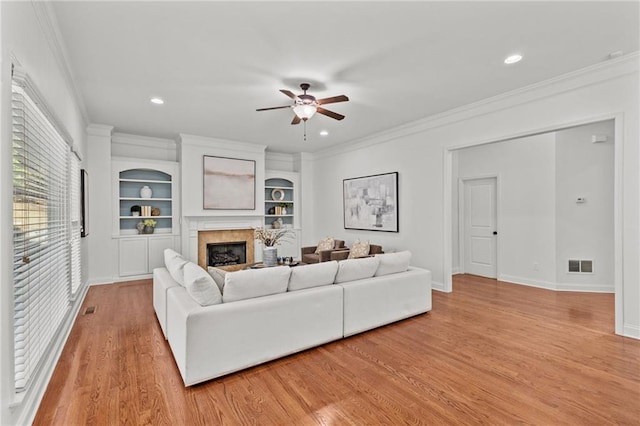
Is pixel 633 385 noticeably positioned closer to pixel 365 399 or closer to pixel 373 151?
pixel 365 399

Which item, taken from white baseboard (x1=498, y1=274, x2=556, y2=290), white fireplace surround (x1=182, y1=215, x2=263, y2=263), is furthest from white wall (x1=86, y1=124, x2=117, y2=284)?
white baseboard (x1=498, y1=274, x2=556, y2=290)

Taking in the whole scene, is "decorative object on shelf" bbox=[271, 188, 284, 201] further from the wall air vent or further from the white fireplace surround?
the wall air vent

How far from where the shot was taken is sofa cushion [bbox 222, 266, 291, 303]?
262 centimetres

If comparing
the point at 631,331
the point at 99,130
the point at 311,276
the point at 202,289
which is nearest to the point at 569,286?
the point at 631,331

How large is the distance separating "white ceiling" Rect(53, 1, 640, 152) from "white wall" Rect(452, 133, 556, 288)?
199 cm

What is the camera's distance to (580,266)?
5.01 meters

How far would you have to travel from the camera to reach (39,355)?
2.30 meters

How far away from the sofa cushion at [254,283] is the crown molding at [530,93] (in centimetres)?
355

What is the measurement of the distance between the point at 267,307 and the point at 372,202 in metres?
4.01

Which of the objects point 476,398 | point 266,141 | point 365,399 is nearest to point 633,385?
point 476,398

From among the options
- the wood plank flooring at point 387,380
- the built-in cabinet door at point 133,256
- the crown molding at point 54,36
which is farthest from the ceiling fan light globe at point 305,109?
the built-in cabinet door at point 133,256

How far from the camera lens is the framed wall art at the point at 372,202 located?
5.82 meters

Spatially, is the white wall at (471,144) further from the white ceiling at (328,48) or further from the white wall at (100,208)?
the white wall at (100,208)

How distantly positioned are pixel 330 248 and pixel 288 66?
379 centimetres
